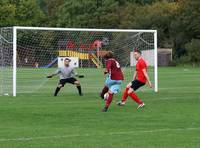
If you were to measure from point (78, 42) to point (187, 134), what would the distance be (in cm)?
2138

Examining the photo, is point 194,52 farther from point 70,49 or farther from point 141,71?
point 141,71

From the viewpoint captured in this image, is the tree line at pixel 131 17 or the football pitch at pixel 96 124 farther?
the tree line at pixel 131 17

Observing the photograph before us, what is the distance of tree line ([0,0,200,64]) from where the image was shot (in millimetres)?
85688

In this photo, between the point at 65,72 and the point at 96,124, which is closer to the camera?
the point at 96,124

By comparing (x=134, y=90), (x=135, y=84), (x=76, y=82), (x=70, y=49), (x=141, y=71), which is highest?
(x=70, y=49)

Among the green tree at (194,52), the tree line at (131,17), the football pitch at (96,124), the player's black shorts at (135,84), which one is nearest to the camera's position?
the football pitch at (96,124)

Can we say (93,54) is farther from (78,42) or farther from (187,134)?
(187,134)


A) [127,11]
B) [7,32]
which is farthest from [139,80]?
[127,11]

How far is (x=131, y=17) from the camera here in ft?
306

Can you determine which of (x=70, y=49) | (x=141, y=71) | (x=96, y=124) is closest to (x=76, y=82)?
(x=141, y=71)

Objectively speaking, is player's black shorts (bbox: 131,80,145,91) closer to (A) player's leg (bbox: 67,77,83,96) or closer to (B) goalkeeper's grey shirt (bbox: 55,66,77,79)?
(A) player's leg (bbox: 67,77,83,96)

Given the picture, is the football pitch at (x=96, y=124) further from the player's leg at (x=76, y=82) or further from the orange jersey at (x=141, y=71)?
the player's leg at (x=76, y=82)

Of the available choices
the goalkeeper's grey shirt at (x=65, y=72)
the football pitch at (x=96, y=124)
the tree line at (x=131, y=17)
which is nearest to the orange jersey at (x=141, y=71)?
the football pitch at (x=96, y=124)

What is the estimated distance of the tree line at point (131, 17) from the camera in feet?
281
